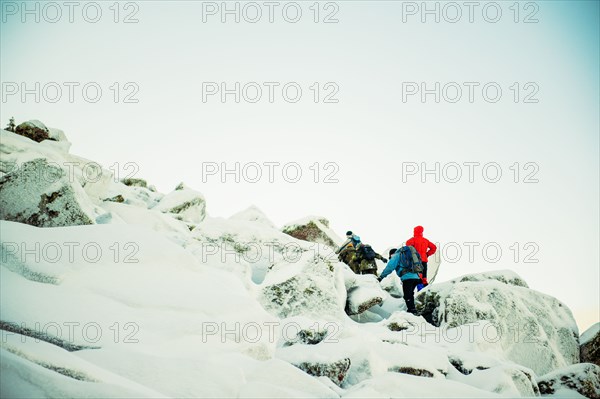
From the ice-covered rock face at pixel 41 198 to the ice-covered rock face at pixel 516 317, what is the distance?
31.6ft

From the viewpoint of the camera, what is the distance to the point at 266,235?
1280 cm

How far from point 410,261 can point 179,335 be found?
8.06 meters

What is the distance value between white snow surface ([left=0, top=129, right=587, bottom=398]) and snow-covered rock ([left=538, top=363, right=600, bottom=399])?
1.14 ft

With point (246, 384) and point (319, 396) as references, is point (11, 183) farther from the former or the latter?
point (319, 396)

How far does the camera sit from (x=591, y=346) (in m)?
10.3

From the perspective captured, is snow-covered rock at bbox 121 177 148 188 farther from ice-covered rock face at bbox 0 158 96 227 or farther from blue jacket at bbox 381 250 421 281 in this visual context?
blue jacket at bbox 381 250 421 281

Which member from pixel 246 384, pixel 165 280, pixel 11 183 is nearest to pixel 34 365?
pixel 246 384

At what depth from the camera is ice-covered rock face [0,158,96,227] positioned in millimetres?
8367

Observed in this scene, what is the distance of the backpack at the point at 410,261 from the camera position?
37.9 ft

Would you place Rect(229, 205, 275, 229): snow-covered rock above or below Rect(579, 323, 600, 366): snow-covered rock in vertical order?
above

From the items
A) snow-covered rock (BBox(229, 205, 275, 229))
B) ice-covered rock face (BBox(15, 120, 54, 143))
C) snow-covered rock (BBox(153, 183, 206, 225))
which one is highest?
ice-covered rock face (BBox(15, 120, 54, 143))

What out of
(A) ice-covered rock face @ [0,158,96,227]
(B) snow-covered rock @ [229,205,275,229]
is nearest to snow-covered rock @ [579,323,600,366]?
(B) snow-covered rock @ [229,205,275,229]

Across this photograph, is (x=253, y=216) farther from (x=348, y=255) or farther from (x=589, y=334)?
(x=589, y=334)

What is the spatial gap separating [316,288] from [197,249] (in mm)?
3382
